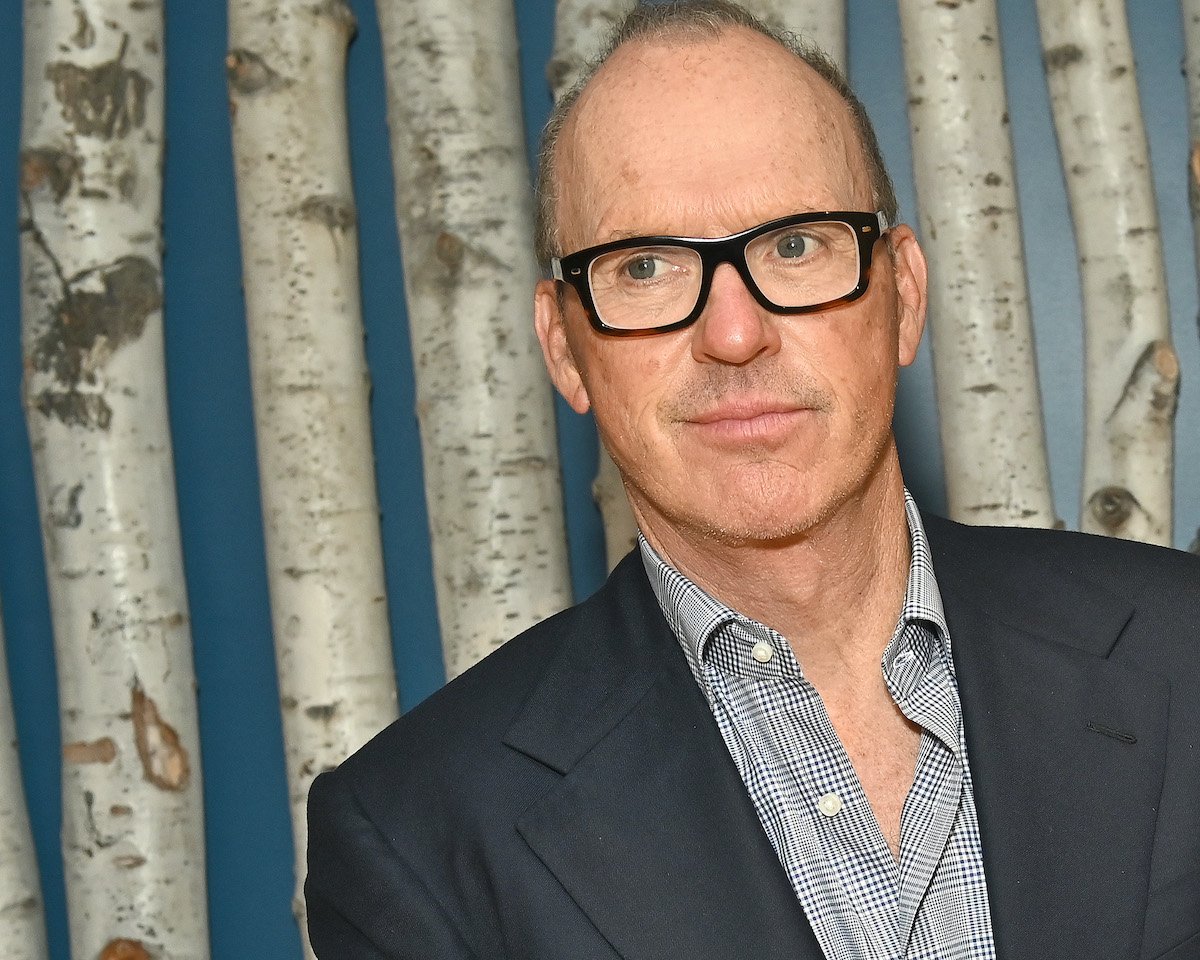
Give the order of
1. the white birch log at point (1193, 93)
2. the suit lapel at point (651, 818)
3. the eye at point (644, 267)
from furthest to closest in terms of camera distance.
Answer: the white birch log at point (1193, 93) < the eye at point (644, 267) < the suit lapel at point (651, 818)

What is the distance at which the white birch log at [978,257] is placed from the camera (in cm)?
239

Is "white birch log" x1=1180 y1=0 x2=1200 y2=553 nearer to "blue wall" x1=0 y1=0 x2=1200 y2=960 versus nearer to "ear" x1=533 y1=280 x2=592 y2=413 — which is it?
"blue wall" x1=0 y1=0 x2=1200 y2=960

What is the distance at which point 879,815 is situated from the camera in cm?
140

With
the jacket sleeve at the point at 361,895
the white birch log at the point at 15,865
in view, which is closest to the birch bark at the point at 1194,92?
the jacket sleeve at the point at 361,895

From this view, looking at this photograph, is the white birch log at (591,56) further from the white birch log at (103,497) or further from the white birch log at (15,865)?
the white birch log at (15,865)

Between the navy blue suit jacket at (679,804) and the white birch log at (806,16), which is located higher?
the white birch log at (806,16)

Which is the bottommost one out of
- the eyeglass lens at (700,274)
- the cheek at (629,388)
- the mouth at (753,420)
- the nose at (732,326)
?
the mouth at (753,420)

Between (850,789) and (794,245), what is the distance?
1.75 feet

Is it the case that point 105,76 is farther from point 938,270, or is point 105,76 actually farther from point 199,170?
point 938,270

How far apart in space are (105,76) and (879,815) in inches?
73.3

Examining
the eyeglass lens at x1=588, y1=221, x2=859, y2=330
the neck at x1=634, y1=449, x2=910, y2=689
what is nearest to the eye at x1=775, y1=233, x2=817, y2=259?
the eyeglass lens at x1=588, y1=221, x2=859, y2=330

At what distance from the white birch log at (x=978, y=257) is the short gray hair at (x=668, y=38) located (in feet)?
2.74

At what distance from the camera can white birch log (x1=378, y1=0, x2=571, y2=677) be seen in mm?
2414

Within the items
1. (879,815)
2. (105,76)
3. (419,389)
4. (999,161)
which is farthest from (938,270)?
(105,76)
